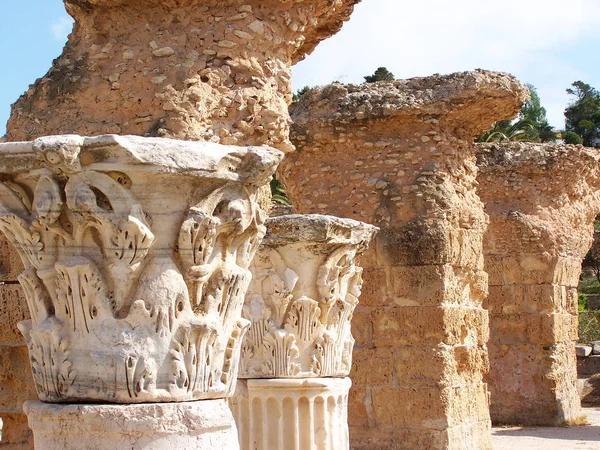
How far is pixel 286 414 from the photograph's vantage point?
19.0 ft

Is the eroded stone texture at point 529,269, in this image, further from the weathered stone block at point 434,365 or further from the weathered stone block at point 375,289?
the weathered stone block at point 375,289

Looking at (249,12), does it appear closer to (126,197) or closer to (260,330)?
(260,330)

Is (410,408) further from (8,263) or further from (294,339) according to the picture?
(8,263)

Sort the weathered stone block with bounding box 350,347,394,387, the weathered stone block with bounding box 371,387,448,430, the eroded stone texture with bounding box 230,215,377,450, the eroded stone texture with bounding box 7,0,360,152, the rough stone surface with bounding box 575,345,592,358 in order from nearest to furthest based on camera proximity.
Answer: the eroded stone texture with bounding box 7,0,360,152, the eroded stone texture with bounding box 230,215,377,450, the weathered stone block with bounding box 371,387,448,430, the weathered stone block with bounding box 350,347,394,387, the rough stone surface with bounding box 575,345,592,358

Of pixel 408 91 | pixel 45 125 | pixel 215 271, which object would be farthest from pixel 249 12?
pixel 408 91

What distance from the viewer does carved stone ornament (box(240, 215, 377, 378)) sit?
5832 mm

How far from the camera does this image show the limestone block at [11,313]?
594cm

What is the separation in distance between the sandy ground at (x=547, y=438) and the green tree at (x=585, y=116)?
33.6 metres

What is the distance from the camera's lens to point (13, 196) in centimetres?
338

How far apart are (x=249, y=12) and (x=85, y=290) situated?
258cm

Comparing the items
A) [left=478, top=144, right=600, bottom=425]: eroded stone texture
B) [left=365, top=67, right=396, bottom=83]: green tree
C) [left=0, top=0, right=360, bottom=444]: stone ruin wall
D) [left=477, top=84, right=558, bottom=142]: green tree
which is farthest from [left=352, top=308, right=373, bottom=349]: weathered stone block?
[left=365, top=67, right=396, bottom=83]: green tree

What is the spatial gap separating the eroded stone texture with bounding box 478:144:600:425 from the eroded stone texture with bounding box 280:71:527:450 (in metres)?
3.88

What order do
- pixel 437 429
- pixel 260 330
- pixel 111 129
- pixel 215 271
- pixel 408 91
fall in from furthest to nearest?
1. pixel 408 91
2. pixel 437 429
3. pixel 260 330
4. pixel 111 129
5. pixel 215 271

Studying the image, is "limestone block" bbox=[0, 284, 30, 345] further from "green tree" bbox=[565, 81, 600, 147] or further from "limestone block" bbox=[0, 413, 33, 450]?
"green tree" bbox=[565, 81, 600, 147]
